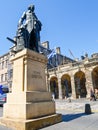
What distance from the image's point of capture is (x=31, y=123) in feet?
17.7

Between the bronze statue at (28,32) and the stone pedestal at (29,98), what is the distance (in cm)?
69

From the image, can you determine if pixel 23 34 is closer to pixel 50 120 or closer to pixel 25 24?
pixel 25 24

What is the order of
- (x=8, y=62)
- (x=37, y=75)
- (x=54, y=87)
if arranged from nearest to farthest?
(x=37, y=75)
(x=54, y=87)
(x=8, y=62)

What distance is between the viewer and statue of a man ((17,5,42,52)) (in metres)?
Result: 7.53

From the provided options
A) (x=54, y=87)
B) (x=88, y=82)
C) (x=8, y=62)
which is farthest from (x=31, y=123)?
(x=8, y=62)

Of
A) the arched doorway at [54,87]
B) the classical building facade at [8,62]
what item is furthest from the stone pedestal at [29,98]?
the classical building facade at [8,62]

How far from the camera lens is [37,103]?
6.23 m

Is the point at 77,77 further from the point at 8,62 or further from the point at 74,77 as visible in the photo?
the point at 8,62

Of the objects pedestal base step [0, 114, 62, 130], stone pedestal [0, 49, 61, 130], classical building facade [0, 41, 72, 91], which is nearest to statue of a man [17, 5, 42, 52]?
stone pedestal [0, 49, 61, 130]

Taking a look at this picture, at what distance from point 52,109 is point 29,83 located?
5.45ft

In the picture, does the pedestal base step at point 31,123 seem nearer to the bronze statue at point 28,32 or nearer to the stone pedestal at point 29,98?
the stone pedestal at point 29,98

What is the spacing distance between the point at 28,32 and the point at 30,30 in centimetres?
15

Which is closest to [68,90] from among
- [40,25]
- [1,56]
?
[1,56]

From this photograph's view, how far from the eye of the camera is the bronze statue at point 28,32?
7531 millimetres
